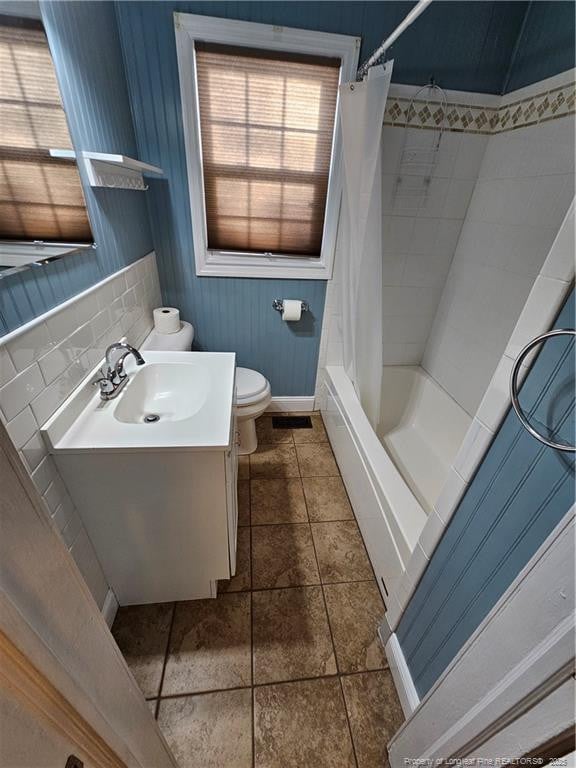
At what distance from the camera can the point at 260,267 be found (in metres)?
1.88

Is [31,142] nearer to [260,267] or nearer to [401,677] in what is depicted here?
[260,267]

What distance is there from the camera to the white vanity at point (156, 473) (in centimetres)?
92

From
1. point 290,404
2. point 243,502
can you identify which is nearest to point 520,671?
point 243,502

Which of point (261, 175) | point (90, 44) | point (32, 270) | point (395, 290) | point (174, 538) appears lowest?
point (174, 538)

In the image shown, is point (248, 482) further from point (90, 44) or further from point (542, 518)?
point (90, 44)

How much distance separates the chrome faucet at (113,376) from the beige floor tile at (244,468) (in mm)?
941

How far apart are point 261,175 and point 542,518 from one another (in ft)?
6.13

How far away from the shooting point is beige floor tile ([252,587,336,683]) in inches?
44.6

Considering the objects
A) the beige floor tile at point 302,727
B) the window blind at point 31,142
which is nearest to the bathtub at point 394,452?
the beige floor tile at point 302,727

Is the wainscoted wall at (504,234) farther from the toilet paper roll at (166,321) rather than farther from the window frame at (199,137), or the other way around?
the toilet paper roll at (166,321)

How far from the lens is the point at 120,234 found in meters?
1.36

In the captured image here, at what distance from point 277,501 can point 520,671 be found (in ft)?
4.30

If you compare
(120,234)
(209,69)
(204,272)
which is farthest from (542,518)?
(209,69)

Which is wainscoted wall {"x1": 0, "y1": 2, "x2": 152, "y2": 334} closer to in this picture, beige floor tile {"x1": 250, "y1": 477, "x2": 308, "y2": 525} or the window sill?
the window sill
